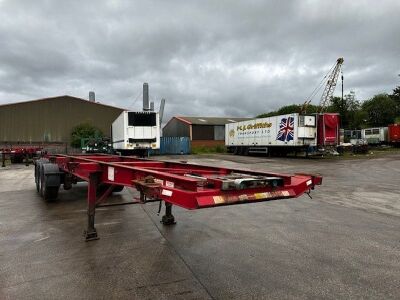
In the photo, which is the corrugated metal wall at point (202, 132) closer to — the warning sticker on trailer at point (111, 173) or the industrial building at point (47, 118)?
the industrial building at point (47, 118)

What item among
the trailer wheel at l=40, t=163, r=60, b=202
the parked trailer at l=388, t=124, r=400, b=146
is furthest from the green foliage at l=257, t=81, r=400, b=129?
the trailer wheel at l=40, t=163, r=60, b=202

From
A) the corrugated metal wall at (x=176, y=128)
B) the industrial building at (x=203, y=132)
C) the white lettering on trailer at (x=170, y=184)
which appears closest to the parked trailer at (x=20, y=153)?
the white lettering on trailer at (x=170, y=184)

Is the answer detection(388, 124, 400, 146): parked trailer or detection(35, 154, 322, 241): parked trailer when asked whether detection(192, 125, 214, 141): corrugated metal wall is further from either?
detection(35, 154, 322, 241): parked trailer

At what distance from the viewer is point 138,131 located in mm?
24844

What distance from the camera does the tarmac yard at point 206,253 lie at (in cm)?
373

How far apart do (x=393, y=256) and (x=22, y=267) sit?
16.0ft

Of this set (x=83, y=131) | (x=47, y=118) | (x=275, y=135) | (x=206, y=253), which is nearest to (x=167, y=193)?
(x=206, y=253)

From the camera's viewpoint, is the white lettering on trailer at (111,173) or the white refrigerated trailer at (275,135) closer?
the white lettering on trailer at (111,173)

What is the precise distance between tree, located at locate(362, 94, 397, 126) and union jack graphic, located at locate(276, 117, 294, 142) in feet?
194

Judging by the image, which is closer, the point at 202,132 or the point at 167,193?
the point at 167,193

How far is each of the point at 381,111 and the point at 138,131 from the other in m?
72.4

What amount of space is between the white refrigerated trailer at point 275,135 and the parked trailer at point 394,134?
21.8 metres

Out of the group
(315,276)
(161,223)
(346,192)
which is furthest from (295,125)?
(315,276)

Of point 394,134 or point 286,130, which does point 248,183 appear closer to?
point 286,130
